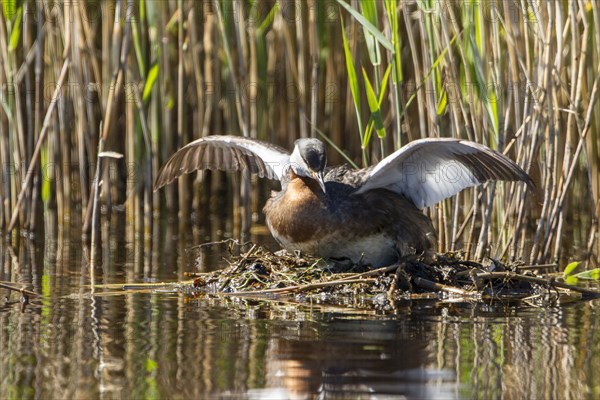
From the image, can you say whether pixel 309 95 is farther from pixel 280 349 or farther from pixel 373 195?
pixel 280 349

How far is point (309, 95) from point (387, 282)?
4.69 meters

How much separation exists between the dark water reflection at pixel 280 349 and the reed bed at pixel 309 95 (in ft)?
5.90

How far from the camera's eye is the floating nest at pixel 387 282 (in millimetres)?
6926

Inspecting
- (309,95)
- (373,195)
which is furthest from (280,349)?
(309,95)

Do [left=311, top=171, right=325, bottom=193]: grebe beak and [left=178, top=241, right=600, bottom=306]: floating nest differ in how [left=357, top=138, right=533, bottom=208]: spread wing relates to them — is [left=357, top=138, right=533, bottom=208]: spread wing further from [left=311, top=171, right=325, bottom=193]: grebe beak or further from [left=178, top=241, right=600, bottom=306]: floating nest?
[left=178, top=241, right=600, bottom=306]: floating nest

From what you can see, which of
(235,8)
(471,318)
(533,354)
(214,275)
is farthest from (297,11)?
(533,354)

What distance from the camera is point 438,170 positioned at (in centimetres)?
770

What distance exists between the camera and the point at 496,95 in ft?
25.6

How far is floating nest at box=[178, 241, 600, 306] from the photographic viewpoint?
693cm

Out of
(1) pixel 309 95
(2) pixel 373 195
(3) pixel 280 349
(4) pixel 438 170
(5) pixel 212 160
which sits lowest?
(3) pixel 280 349

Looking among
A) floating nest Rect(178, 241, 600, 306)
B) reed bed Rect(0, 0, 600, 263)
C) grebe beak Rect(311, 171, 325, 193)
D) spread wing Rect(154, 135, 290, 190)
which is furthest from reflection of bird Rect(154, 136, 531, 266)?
spread wing Rect(154, 135, 290, 190)

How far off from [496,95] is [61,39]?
478cm

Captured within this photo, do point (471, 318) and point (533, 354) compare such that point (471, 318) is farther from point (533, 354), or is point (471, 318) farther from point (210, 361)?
point (210, 361)

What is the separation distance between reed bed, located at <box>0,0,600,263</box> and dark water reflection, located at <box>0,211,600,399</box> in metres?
1.80
